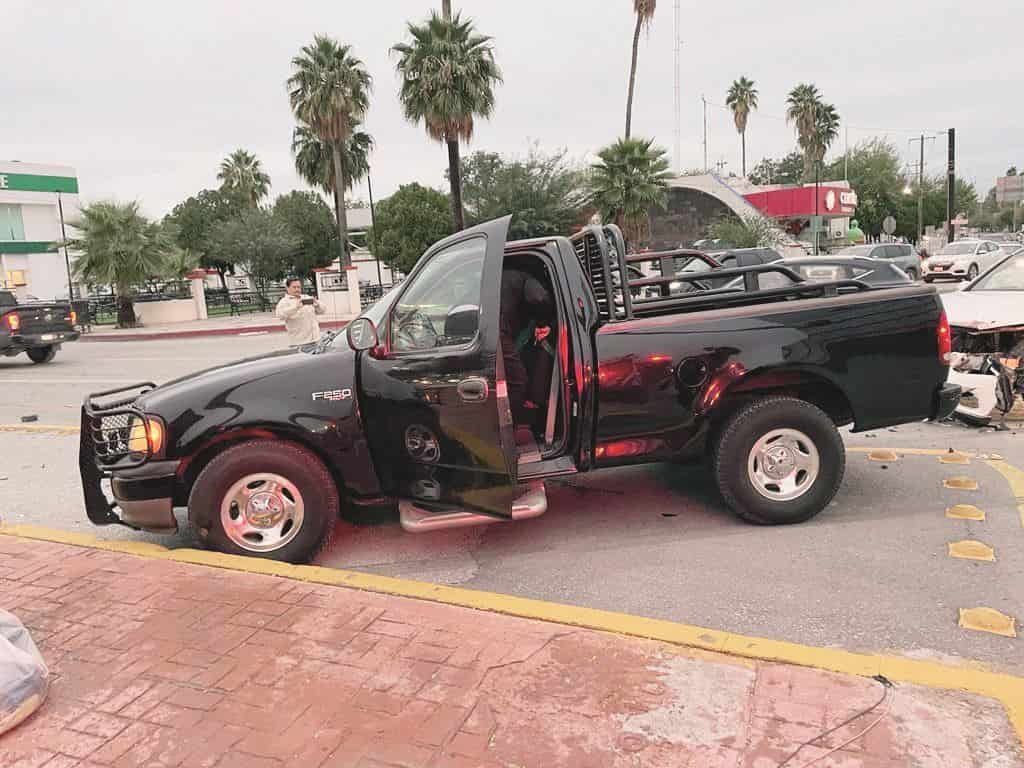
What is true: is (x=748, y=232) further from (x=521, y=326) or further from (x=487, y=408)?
(x=487, y=408)

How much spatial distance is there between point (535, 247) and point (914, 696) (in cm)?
298

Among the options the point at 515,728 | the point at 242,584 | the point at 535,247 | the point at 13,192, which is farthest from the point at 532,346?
the point at 13,192

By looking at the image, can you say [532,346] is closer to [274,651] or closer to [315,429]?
[315,429]

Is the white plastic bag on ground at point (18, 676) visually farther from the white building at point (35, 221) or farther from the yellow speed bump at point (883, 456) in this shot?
the white building at point (35, 221)

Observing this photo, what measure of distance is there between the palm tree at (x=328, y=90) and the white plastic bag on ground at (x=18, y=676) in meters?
32.3

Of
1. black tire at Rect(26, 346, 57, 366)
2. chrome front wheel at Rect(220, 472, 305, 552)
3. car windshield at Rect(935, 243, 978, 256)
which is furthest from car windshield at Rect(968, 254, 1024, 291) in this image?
car windshield at Rect(935, 243, 978, 256)

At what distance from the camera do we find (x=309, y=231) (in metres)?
58.0

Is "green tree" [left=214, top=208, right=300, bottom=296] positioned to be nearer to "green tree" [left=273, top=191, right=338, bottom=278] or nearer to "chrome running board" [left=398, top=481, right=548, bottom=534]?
"green tree" [left=273, top=191, right=338, bottom=278]

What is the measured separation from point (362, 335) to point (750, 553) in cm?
250

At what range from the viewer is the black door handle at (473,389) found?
402cm

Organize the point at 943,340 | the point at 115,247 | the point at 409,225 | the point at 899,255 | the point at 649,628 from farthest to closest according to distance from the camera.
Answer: the point at 409,225, the point at 115,247, the point at 899,255, the point at 943,340, the point at 649,628

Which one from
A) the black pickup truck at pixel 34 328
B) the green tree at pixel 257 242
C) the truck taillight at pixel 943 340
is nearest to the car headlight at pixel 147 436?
the truck taillight at pixel 943 340

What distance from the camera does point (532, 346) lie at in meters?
5.08

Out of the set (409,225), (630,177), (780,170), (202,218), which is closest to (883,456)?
(630,177)
